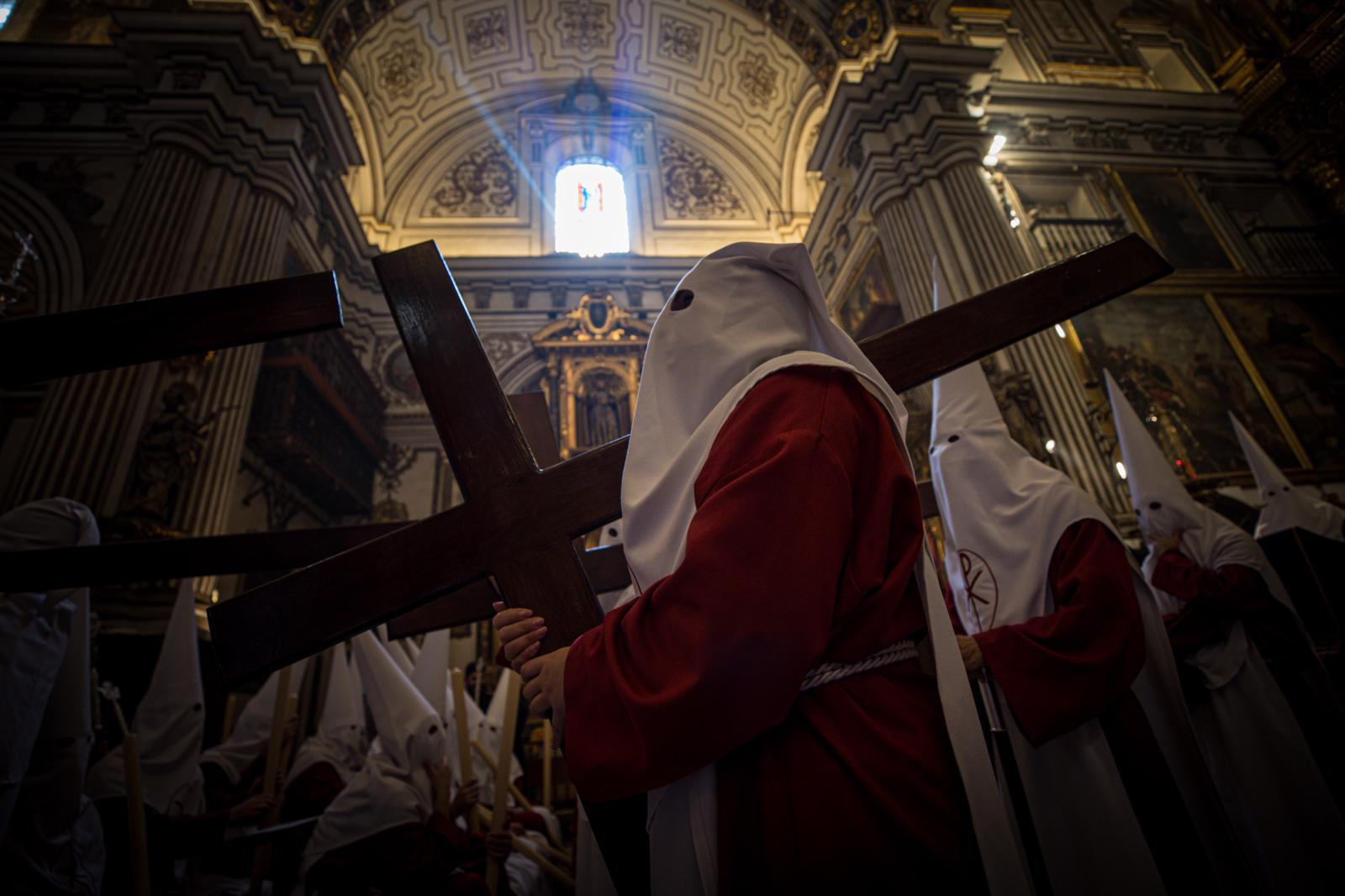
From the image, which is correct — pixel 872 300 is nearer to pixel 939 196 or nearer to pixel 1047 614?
pixel 939 196

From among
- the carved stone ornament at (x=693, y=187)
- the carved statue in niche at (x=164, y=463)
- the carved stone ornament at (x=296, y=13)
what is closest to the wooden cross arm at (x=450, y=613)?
the carved statue in niche at (x=164, y=463)

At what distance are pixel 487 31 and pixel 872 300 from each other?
834cm

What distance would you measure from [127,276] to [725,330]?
5.94 meters

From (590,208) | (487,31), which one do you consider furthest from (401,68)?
(590,208)

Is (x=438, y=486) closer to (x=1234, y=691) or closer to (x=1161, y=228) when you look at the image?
(x=1234, y=691)

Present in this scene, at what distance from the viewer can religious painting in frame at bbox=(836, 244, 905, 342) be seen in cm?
748

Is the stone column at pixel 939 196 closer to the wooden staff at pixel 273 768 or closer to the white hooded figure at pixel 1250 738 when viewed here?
the white hooded figure at pixel 1250 738

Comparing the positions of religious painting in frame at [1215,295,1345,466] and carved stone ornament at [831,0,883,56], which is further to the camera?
carved stone ornament at [831,0,883,56]

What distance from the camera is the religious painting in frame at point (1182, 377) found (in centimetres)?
648

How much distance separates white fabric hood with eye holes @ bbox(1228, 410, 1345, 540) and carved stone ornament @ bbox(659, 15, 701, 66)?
10263 mm

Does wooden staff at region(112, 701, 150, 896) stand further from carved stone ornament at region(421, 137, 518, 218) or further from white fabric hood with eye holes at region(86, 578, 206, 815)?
carved stone ornament at region(421, 137, 518, 218)

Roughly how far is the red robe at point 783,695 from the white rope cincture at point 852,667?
11 millimetres

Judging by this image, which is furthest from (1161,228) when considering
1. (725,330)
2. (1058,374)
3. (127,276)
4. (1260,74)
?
(127,276)

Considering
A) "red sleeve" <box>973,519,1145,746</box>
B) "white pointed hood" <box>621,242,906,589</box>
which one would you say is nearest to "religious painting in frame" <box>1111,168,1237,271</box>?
"red sleeve" <box>973,519,1145,746</box>
